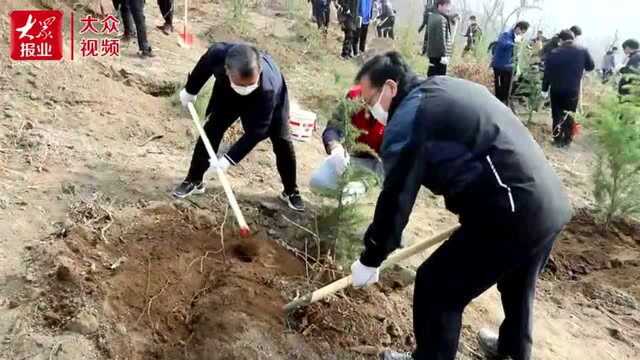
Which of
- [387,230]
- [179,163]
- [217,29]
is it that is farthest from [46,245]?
[217,29]

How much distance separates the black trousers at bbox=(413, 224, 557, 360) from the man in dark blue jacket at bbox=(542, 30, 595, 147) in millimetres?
5612

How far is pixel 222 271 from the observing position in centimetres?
380

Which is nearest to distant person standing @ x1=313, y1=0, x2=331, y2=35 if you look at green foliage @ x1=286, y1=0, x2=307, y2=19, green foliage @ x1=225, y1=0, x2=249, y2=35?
green foliage @ x1=286, y1=0, x2=307, y2=19

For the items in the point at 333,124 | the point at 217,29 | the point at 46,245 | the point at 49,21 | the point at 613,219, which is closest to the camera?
the point at 46,245

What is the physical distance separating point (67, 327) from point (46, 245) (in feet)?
2.50

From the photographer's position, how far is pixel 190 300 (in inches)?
141

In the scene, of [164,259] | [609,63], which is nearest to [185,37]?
[164,259]

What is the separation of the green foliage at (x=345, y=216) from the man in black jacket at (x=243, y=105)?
0.57 metres

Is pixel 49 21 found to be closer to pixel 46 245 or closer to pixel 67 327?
pixel 46 245

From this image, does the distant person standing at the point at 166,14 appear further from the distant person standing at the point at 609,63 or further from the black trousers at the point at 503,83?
the distant person standing at the point at 609,63

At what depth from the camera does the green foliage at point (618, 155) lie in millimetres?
5297

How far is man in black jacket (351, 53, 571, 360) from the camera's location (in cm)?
251

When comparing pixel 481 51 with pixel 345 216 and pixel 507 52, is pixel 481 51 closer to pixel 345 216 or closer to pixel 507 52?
pixel 507 52

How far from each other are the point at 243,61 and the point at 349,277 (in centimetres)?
151
